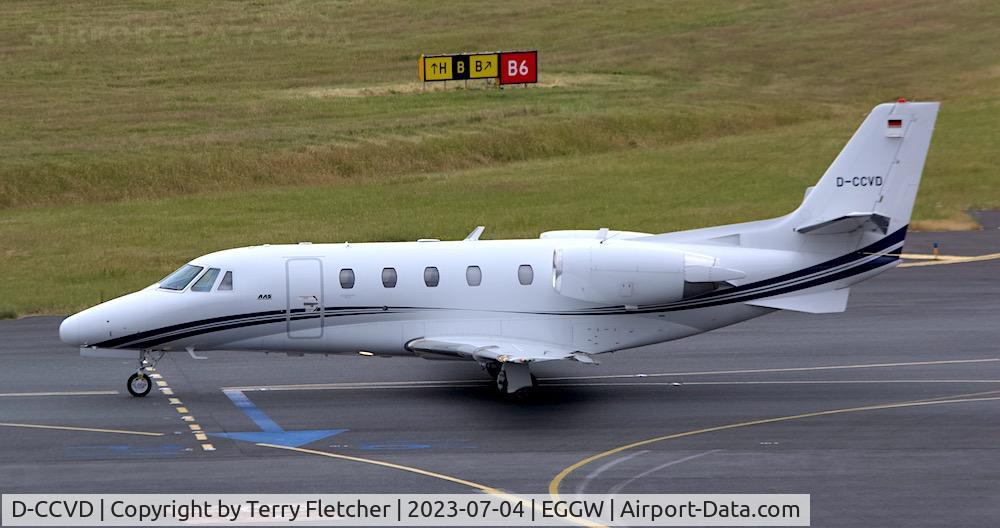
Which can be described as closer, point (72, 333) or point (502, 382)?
Answer: point (502, 382)

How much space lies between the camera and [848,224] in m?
27.5

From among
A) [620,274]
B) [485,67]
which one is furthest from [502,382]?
[485,67]

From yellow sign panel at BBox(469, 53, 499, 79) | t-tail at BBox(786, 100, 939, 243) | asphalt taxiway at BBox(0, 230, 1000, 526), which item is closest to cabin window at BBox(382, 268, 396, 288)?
asphalt taxiway at BBox(0, 230, 1000, 526)

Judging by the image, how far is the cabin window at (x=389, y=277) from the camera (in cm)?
2803

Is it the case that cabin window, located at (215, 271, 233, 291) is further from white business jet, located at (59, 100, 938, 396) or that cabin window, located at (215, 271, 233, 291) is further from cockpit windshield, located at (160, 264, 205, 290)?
cockpit windshield, located at (160, 264, 205, 290)

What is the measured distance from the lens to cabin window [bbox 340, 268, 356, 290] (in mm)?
28016

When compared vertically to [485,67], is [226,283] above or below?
below

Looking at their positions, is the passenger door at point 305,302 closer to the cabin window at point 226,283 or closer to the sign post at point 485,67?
the cabin window at point 226,283

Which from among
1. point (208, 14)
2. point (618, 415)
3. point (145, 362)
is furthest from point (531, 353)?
point (208, 14)

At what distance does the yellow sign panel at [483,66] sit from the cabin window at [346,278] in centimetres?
6823

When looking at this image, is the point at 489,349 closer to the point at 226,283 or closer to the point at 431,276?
the point at 431,276

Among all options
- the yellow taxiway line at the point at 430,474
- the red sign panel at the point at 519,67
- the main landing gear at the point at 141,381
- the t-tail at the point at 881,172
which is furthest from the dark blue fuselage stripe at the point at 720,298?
the red sign panel at the point at 519,67

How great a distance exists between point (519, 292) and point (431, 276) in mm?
1875

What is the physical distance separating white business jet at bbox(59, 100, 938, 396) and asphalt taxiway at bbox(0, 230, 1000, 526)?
4.25 ft
